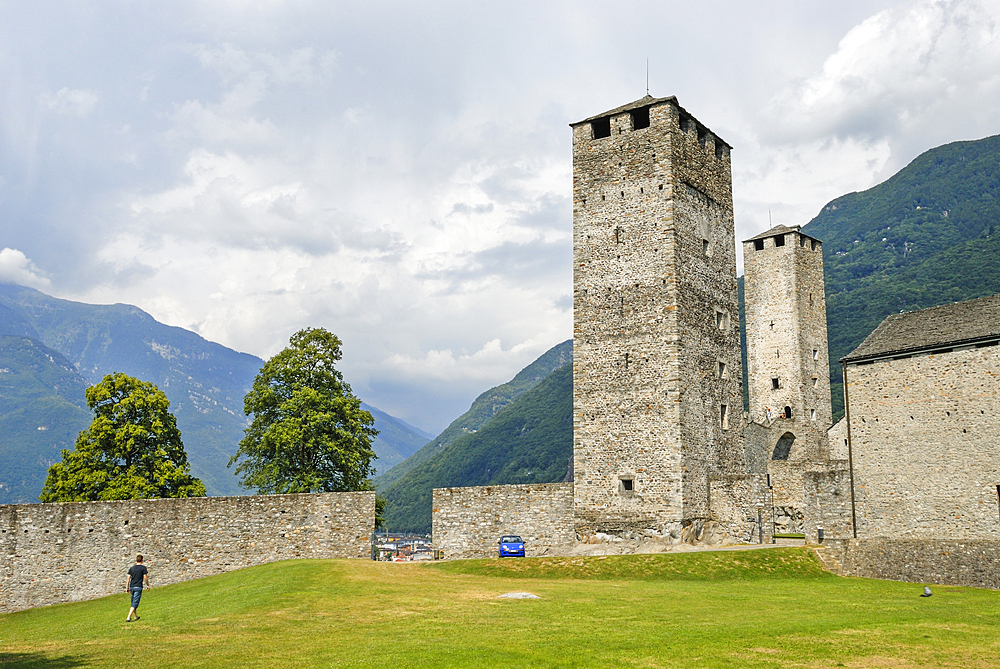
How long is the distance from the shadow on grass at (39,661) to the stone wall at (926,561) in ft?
71.1

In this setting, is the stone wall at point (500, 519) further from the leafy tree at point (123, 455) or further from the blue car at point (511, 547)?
the leafy tree at point (123, 455)

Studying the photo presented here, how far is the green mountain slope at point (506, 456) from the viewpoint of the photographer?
136750mm

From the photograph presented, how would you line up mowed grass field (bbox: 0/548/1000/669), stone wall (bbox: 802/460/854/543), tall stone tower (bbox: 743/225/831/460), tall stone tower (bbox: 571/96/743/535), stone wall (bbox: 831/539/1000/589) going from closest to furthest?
mowed grass field (bbox: 0/548/1000/669), stone wall (bbox: 831/539/1000/589), stone wall (bbox: 802/460/854/543), tall stone tower (bbox: 571/96/743/535), tall stone tower (bbox: 743/225/831/460)

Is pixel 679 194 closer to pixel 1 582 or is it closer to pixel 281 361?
pixel 281 361

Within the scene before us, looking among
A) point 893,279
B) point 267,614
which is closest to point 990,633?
point 267,614

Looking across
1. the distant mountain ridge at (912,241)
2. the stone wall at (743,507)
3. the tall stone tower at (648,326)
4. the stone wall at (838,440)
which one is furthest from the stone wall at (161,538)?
the distant mountain ridge at (912,241)

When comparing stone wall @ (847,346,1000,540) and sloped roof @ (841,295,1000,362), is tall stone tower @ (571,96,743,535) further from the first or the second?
sloped roof @ (841,295,1000,362)

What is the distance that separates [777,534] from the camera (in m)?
37.6

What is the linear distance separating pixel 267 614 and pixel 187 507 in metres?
13.3

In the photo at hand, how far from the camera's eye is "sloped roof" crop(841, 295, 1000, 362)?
27.6 metres

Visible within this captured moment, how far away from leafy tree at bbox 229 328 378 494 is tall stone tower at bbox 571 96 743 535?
11.2 meters

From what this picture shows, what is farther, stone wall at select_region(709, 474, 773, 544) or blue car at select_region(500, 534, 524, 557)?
blue car at select_region(500, 534, 524, 557)

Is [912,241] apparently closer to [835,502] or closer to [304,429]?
[835,502]

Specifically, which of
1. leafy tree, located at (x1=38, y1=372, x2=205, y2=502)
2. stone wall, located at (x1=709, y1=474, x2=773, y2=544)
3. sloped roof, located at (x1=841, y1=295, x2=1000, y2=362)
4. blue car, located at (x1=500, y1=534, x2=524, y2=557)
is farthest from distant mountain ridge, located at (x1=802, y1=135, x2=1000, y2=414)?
leafy tree, located at (x1=38, y1=372, x2=205, y2=502)
